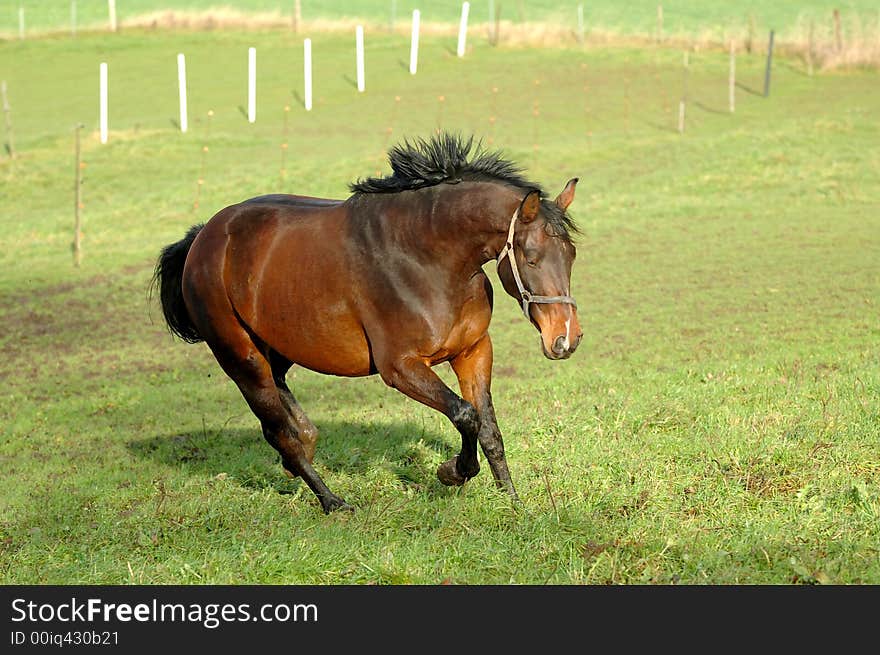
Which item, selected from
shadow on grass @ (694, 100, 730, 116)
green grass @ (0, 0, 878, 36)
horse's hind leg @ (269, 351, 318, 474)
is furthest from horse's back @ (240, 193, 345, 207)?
green grass @ (0, 0, 878, 36)

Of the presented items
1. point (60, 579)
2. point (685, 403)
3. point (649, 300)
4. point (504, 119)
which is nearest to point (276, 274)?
point (60, 579)

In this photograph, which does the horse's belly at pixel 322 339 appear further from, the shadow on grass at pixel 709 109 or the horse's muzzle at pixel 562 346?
the shadow on grass at pixel 709 109

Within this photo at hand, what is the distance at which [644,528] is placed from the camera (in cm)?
585

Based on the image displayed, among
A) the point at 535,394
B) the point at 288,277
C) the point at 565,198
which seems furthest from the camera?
the point at 535,394

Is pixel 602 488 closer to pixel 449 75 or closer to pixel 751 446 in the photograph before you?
pixel 751 446

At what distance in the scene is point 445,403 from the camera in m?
6.30

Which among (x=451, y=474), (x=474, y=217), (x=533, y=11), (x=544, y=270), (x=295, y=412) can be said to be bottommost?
(x=533, y=11)

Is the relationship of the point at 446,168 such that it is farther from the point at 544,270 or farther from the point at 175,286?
the point at 175,286

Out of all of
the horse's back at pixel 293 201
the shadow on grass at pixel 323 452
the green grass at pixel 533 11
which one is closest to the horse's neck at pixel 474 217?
the horse's back at pixel 293 201

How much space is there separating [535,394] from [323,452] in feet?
8.63

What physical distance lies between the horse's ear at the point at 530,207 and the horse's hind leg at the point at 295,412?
7.47 ft

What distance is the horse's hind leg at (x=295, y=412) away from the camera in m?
7.52

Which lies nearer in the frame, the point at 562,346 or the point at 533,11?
A: the point at 562,346

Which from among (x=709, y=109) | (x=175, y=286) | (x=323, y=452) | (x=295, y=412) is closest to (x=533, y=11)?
(x=709, y=109)
